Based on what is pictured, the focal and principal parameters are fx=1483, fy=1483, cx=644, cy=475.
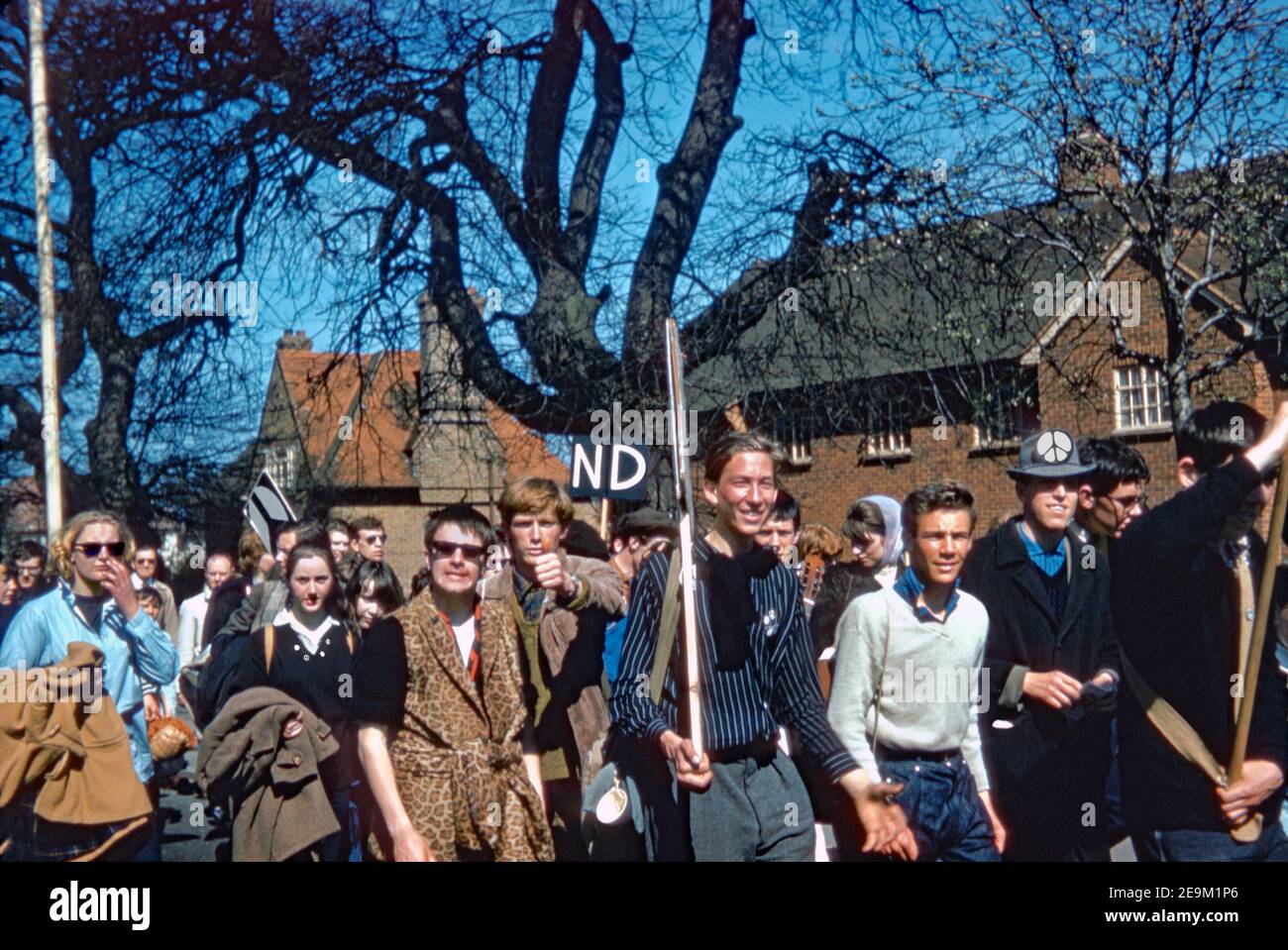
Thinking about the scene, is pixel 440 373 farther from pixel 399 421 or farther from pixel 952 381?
pixel 952 381

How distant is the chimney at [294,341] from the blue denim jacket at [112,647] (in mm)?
1303

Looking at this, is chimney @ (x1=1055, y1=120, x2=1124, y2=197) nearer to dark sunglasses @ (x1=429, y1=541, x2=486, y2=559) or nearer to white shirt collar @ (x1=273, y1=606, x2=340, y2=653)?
dark sunglasses @ (x1=429, y1=541, x2=486, y2=559)

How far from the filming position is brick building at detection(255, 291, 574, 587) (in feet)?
20.6

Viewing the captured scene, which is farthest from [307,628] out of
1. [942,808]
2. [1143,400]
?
[1143,400]

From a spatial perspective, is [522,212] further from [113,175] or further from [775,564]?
[775,564]

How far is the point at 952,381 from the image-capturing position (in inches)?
230

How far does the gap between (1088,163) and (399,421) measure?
2987 millimetres

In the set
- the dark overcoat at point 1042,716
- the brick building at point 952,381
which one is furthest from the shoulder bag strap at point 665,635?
the brick building at point 952,381

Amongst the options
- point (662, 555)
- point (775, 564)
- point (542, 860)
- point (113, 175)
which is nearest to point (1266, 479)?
point (775, 564)

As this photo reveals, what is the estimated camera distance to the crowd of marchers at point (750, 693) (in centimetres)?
435

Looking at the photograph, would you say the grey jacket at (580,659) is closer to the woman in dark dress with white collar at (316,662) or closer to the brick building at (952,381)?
the woman in dark dress with white collar at (316,662)

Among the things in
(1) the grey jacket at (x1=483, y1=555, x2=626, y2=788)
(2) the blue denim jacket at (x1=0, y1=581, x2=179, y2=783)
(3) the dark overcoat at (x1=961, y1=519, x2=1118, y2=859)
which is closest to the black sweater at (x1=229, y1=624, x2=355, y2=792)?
(2) the blue denim jacket at (x1=0, y1=581, x2=179, y2=783)
